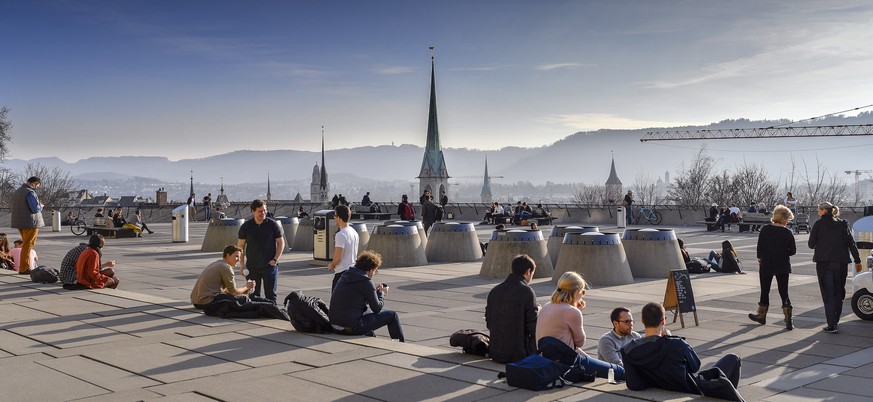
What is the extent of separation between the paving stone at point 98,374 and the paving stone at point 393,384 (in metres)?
1.41

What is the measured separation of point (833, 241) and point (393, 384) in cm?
683

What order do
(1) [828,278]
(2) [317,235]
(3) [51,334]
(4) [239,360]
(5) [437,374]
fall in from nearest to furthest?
(5) [437,374]
(4) [239,360]
(3) [51,334]
(1) [828,278]
(2) [317,235]

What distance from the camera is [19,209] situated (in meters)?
16.4

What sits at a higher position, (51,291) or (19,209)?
(19,209)

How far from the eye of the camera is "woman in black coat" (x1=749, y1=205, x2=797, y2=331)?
11734mm

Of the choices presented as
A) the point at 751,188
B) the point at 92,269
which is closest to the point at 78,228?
the point at 92,269

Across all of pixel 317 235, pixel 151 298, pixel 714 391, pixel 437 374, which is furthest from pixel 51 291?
pixel 714 391

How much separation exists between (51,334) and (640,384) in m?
6.86

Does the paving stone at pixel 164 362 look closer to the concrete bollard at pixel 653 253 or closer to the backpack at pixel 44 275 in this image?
the backpack at pixel 44 275

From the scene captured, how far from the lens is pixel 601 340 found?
8.37 meters

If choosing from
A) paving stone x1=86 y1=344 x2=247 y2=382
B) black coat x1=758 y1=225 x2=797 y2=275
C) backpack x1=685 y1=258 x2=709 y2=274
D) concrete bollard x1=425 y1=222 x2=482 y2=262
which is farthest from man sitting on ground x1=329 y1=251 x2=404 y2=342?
concrete bollard x1=425 y1=222 x2=482 y2=262

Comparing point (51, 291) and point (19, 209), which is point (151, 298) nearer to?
point (51, 291)

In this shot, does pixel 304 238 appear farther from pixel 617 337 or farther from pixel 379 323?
pixel 617 337

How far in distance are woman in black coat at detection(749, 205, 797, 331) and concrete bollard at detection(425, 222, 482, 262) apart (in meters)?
10.5
